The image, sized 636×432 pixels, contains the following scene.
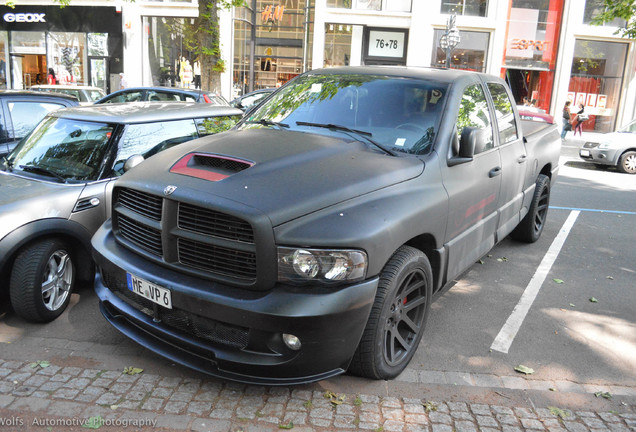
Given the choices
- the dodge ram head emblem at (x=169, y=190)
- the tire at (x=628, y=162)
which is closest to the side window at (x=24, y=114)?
the dodge ram head emblem at (x=169, y=190)

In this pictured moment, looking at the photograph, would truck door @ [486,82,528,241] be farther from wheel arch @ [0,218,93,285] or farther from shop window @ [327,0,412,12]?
shop window @ [327,0,412,12]

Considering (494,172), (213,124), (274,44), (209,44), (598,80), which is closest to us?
(494,172)

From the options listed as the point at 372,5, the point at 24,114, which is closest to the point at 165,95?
the point at 24,114

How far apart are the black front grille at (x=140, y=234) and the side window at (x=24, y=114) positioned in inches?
155

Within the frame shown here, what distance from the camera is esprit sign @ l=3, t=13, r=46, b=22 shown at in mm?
25984

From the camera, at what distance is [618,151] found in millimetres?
13680

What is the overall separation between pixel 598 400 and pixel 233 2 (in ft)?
48.9

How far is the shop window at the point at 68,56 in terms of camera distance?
2620 cm

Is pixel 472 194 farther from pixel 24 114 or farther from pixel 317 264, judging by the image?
pixel 24 114

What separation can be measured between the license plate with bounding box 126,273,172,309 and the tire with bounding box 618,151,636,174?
45.7 ft

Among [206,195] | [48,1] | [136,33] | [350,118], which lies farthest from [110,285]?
[48,1]

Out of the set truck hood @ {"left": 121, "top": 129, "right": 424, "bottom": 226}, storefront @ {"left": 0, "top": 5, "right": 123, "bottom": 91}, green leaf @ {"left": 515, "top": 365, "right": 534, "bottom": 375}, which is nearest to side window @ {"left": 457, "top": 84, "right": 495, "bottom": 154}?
truck hood @ {"left": 121, "top": 129, "right": 424, "bottom": 226}

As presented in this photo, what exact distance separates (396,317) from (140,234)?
1.70 m

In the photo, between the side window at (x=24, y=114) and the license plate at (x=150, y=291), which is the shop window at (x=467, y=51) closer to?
the side window at (x=24, y=114)
